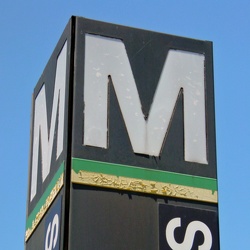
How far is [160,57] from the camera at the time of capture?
1242 centimetres

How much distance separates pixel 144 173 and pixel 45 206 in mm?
1236

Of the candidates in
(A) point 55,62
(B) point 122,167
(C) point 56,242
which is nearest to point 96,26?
(A) point 55,62

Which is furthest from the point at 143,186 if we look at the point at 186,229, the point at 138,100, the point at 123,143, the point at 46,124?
the point at 46,124

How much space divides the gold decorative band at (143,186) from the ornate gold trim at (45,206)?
10.0 inches

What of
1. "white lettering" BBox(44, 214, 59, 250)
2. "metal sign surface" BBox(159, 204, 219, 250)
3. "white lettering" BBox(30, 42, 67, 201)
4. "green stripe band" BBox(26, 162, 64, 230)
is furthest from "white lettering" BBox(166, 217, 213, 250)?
"white lettering" BBox(30, 42, 67, 201)

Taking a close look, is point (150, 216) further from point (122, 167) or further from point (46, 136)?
point (46, 136)

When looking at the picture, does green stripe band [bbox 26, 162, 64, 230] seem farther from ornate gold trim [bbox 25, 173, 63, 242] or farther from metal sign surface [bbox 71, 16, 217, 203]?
metal sign surface [bbox 71, 16, 217, 203]

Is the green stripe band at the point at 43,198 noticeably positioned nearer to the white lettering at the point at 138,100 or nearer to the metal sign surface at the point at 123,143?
the metal sign surface at the point at 123,143

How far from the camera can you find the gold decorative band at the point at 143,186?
11.4 meters

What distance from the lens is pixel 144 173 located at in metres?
11.7

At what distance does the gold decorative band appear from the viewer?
37.4 feet

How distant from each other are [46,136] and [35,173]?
54 cm

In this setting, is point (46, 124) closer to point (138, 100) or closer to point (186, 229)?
point (138, 100)

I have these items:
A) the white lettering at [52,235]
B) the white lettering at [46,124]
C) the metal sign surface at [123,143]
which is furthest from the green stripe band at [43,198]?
the white lettering at [52,235]
